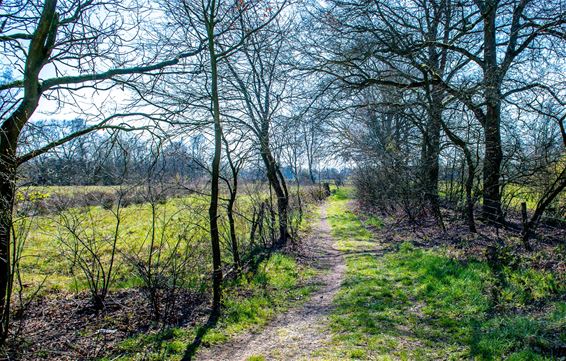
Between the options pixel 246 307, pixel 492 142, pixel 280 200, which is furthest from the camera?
pixel 280 200

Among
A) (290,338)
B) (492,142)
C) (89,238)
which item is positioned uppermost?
(492,142)

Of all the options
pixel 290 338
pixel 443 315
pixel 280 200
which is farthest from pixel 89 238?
pixel 443 315

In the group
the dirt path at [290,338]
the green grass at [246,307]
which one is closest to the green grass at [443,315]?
the dirt path at [290,338]

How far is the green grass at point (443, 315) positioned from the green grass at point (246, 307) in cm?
111

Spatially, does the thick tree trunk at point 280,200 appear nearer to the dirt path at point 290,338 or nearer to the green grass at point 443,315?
the green grass at point 443,315

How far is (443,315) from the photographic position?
5.76m

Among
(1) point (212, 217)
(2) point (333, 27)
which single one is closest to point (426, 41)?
(2) point (333, 27)

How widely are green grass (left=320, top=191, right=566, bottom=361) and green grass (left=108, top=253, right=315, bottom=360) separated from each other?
1112mm

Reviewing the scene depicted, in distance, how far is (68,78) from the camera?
6.05 metres

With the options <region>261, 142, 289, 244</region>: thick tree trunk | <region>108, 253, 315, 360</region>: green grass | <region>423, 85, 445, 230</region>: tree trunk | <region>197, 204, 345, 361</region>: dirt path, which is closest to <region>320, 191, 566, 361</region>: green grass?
<region>197, 204, 345, 361</region>: dirt path

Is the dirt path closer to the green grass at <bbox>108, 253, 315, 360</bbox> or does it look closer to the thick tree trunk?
the green grass at <bbox>108, 253, 315, 360</bbox>

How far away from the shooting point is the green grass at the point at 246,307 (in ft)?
16.3

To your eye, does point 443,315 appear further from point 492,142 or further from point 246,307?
point 492,142

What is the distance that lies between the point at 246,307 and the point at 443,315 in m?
3.28
